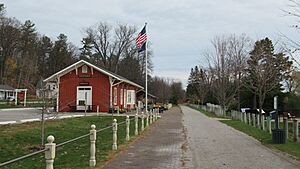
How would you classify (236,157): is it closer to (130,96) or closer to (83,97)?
(83,97)

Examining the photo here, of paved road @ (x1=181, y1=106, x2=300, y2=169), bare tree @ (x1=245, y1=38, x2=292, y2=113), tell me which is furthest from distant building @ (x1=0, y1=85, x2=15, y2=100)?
paved road @ (x1=181, y1=106, x2=300, y2=169)

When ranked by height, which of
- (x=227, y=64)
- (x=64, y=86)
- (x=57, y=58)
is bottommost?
(x=64, y=86)

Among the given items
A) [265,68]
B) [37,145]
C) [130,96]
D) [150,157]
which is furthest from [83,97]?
[150,157]

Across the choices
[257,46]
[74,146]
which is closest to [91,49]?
[257,46]

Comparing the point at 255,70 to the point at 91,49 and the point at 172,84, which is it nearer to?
the point at 91,49

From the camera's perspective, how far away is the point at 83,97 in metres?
40.2

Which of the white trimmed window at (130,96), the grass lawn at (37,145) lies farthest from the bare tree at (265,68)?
the white trimmed window at (130,96)

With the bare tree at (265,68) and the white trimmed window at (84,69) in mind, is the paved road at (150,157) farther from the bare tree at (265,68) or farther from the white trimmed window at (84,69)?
the white trimmed window at (84,69)

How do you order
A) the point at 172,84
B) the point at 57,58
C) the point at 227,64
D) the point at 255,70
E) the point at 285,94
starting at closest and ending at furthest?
the point at 255,70 < the point at 227,64 < the point at 285,94 < the point at 57,58 < the point at 172,84

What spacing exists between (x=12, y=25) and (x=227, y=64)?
43135 mm

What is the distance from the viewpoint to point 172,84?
144 m

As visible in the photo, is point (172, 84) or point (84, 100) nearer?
point (84, 100)

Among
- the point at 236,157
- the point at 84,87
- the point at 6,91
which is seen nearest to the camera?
the point at 236,157

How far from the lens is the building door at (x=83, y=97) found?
131 ft
